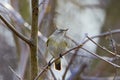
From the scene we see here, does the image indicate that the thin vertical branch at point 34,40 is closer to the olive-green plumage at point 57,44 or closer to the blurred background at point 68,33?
the blurred background at point 68,33

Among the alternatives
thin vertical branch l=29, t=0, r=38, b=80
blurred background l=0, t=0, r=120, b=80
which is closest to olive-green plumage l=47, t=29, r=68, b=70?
blurred background l=0, t=0, r=120, b=80

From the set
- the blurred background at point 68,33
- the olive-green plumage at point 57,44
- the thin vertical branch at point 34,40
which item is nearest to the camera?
the thin vertical branch at point 34,40

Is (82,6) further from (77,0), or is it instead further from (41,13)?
(41,13)

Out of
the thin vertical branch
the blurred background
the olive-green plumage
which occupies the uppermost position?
the thin vertical branch

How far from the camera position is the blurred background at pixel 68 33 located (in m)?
2.62

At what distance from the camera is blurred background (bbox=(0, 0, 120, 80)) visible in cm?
262

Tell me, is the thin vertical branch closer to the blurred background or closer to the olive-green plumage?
the blurred background

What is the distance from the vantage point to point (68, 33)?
144 inches

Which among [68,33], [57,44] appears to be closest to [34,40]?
[57,44]

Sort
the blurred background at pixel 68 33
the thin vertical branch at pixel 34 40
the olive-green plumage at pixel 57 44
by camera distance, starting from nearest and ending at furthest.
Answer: the thin vertical branch at pixel 34 40, the olive-green plumage at pixel 57 44, the blurred background at pixel 68 33

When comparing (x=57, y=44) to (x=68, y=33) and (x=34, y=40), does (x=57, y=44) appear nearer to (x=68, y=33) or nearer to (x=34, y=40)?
(x=34, y=40)

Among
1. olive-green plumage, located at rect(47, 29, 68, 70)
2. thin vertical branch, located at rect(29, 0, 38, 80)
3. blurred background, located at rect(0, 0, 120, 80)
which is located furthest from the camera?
blurred background, located at rect(0, 0, 120, 80)

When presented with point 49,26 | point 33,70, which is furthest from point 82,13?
point 33,70

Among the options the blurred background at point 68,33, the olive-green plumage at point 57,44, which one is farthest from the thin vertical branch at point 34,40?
the olive-green plumage at point 57,44
